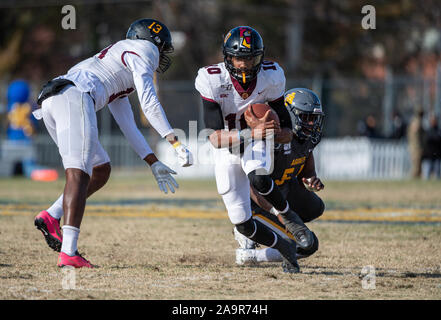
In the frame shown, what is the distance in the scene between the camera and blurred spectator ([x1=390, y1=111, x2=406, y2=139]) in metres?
19.8

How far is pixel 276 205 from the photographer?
552cm

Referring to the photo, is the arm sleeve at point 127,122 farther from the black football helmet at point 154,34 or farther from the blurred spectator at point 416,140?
the blurred spectator at point 416,140

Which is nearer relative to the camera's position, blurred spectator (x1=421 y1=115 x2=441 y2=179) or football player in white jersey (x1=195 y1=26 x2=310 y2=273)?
football player in white jersey (x1=195 y1=26 x2=310 y2=273)

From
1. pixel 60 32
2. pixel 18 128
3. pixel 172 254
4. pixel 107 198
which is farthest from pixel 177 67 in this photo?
pixel 172 254

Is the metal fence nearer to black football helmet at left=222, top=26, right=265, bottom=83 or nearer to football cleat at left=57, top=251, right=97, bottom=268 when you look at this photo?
black football helmet at left=222, top=26, right=265, bottom=83

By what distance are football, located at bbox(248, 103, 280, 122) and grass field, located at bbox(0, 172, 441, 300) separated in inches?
46.3

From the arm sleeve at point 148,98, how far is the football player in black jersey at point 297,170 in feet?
3.56

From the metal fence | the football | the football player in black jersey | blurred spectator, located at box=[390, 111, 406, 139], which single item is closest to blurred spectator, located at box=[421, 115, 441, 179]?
the metal fence

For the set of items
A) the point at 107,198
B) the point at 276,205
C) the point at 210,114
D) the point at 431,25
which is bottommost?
the point at 107,198

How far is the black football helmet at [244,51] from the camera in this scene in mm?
5551

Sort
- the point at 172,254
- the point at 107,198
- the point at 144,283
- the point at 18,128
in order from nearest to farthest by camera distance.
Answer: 1. the point at 144,283
2. the point at 172,254
3. the point at 107,198
4. the point at 18,128

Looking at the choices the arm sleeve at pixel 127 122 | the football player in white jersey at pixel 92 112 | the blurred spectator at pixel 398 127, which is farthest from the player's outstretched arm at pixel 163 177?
the blurred spectator at pixel 398 127
